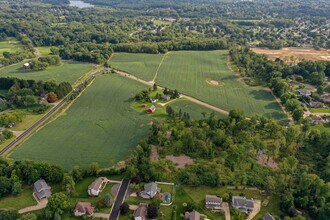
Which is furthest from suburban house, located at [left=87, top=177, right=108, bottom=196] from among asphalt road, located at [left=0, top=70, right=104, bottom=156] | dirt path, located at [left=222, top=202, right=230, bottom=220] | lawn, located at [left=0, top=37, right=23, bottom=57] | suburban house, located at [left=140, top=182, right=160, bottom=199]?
lawn, located at [left=0, top=37, right=23, bottom=57]

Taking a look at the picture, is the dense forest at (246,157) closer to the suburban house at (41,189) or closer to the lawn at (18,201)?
the suburban house at (41,189)

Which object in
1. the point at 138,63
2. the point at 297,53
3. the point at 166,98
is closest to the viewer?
the point at 166,98

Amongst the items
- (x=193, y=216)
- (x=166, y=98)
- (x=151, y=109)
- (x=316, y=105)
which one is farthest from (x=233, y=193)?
(x=316, y=105)

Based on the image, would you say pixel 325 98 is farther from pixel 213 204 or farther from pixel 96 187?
pixel 96 187

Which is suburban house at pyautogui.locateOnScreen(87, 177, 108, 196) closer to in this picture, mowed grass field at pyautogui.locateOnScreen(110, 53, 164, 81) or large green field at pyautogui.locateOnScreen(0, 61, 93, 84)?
mowed grass field at pyautogui.locateOnScreen(110, 53, 164, 81)

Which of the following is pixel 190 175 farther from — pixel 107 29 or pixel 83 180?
pixel 107 29

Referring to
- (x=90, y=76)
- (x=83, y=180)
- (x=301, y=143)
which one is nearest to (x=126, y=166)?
(x=83, y=180)

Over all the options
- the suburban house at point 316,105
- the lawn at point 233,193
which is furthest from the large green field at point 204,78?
the lawn at point 233,193
